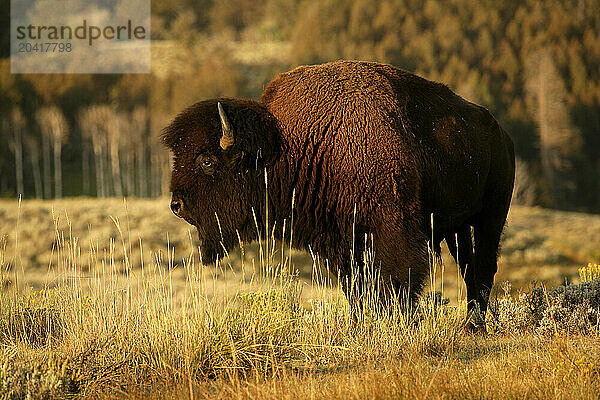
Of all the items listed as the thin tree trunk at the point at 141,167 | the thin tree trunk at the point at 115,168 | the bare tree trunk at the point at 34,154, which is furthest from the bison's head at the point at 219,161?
the bare tree trunk at the point at 34,154

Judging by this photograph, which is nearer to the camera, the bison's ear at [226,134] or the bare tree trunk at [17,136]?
the bison's ear at [226,134]

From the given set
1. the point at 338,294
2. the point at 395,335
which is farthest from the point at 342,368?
the point at 338,294

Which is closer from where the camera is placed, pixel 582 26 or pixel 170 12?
pixel 582 26

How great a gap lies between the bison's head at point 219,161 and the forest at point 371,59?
5352 centimetres

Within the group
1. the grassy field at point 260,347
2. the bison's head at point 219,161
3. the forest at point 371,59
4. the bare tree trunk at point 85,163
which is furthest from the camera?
the bare tree trunk at point 85,163

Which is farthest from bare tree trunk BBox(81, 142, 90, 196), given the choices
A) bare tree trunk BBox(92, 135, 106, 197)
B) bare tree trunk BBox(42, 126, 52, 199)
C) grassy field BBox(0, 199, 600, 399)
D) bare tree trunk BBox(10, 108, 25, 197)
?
grassy field BBox(0, 199, 600, 399)

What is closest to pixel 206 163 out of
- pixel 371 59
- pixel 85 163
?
pixel 371 59

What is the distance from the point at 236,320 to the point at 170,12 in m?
82.4

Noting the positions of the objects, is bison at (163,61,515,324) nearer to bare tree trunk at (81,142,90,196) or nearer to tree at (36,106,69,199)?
bare tree trunk at (81,142,90,196)

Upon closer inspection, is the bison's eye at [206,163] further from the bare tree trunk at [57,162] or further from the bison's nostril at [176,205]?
the bare tree trunk at [57,162]

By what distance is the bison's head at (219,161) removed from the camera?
240 inches

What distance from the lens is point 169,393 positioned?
4.46m

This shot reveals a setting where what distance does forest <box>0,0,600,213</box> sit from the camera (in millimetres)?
63344

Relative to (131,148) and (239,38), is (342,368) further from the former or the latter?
(239,38)
